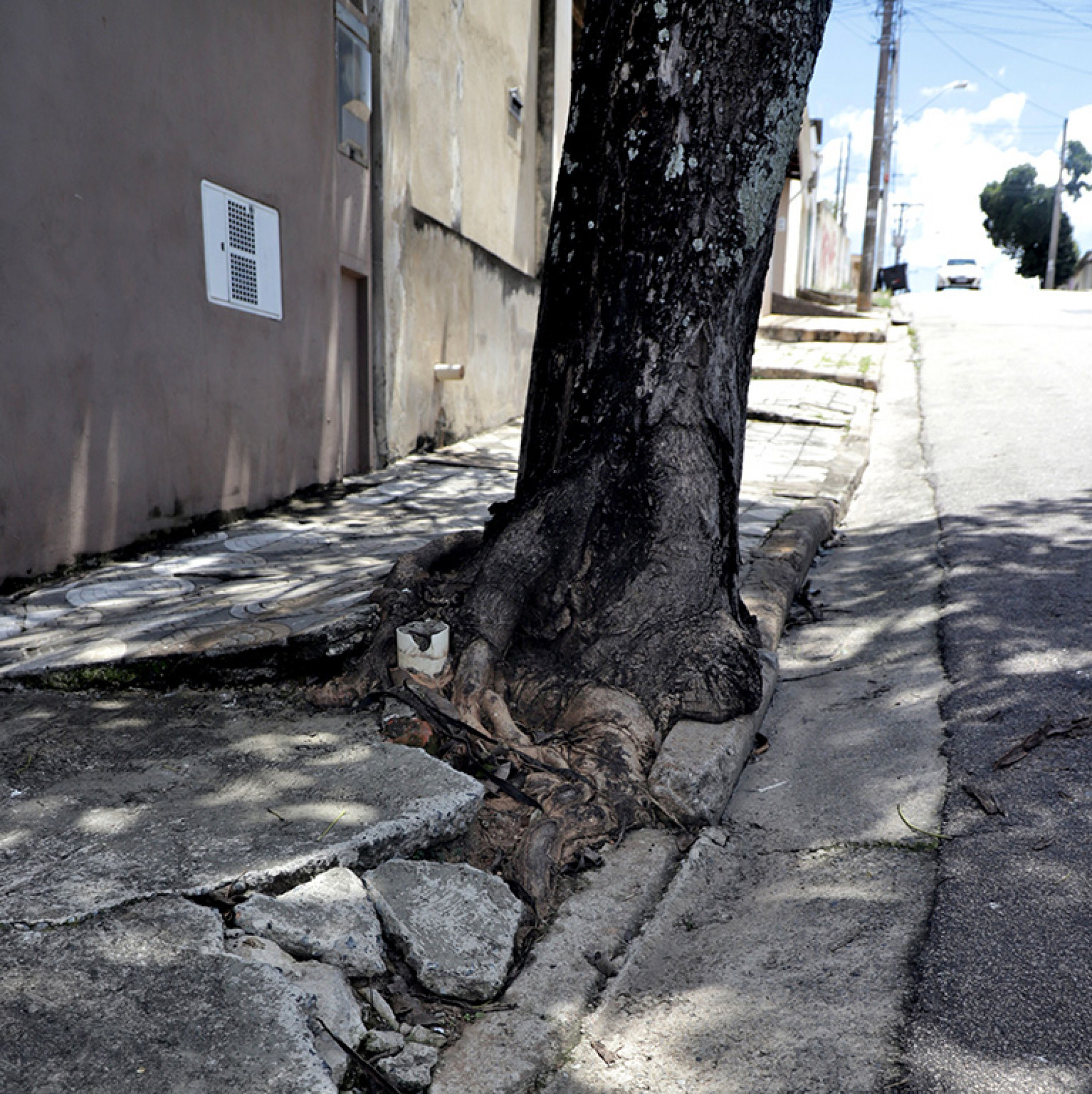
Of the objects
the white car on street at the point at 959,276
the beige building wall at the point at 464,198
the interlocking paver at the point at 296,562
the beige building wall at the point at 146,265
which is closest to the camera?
the interlocking paver at the point at 296,562

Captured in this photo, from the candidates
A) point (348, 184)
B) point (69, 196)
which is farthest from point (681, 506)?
point (348, 184)

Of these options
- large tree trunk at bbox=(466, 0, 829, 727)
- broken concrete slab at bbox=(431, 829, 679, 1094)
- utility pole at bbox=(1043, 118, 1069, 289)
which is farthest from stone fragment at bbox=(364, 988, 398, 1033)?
utility pole at bbox=(1043, 118, 1069, 289)

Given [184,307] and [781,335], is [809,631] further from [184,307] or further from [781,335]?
[781,335]

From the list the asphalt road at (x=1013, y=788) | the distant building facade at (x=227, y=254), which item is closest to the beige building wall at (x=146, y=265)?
the distant building facade at (x=227, y=254)

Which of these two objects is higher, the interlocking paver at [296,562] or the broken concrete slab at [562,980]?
the interlocking paver at [296,562]

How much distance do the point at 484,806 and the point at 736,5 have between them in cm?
254

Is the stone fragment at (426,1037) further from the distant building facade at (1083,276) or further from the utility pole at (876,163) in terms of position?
the distant building facade at (1083,276)

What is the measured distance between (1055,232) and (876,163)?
30216mm

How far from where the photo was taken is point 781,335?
1609 centimetres

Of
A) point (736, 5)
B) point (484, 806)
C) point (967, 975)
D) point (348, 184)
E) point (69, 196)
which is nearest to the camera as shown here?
point (967, 975)

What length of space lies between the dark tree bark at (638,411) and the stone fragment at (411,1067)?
1008 millimetres

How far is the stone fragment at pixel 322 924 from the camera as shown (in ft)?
6.50

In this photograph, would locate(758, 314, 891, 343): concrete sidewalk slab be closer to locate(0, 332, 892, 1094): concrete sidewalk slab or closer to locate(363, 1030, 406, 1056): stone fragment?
locate(0, 332, 892, 1094): concrete sidewalk slab

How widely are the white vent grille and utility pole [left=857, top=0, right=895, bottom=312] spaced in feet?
51.3
